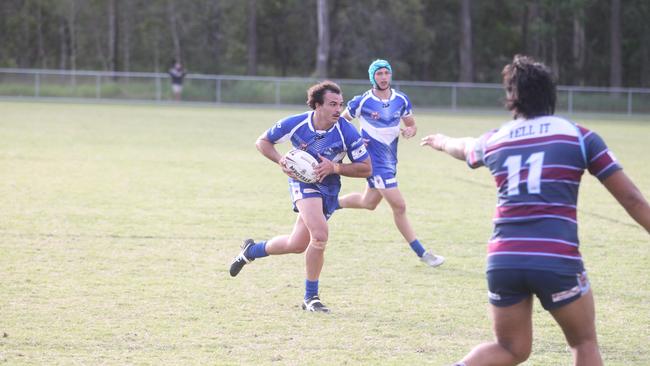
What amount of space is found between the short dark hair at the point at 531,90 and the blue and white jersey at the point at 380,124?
17.2ft

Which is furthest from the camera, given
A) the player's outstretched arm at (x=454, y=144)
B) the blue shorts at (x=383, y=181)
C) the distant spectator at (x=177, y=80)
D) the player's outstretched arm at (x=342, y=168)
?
the distant spectator at (x=177, y=80)

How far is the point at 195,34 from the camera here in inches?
2422

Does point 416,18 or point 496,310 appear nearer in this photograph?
point 496,310

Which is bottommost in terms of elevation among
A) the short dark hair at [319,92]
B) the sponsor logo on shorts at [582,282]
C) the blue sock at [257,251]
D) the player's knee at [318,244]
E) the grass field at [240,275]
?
the grass field at [240,275]

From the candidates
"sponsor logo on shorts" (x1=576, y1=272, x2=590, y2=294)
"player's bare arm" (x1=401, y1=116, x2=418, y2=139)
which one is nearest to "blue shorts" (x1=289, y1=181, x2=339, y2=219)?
"player's bare arm" (x1=401, y1=116, x2=418, y2=139)

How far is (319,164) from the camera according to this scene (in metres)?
6.96

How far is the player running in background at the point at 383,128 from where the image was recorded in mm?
9234

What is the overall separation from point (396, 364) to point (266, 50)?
59.7 meters

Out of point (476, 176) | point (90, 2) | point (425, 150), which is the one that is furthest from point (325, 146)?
point (90, 2)

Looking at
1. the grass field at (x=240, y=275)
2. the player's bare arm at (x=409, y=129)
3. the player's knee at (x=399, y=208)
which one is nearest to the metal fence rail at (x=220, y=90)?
the grass field at (x=240, y=275)

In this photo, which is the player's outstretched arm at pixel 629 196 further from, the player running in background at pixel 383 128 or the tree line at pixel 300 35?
the tree line at pixel 300 35

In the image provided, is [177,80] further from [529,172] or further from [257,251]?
[529,172]

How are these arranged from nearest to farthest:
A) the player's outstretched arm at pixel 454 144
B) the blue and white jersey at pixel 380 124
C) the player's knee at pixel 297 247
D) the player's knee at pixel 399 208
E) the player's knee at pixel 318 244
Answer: the player's outstretched arm at pixel 454 144 < the player's knee at pixel 318 244 < the player's knee at pixel 297 247 < the player's knee at pixel 399 208 < the blue and white jersey at pixel 380 124

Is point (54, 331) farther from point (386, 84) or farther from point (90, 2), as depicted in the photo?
point (90, 2)
